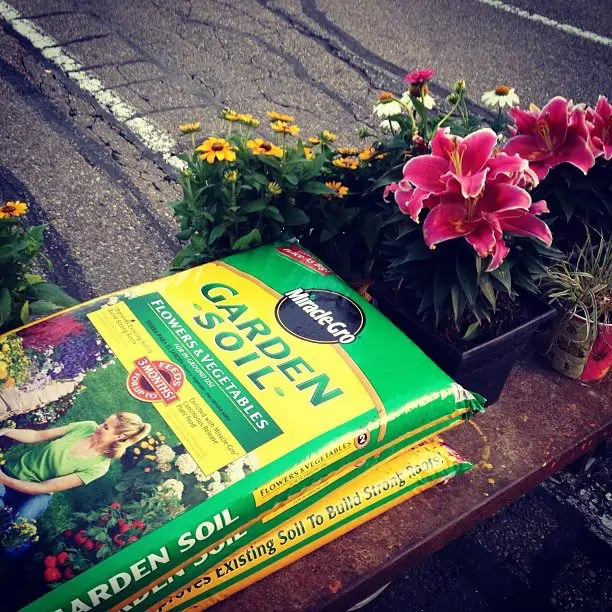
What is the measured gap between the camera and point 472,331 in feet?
5.06

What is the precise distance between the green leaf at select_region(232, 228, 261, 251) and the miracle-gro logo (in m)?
0.22

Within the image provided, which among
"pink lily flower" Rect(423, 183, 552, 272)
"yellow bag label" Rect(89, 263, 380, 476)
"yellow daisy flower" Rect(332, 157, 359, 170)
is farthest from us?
"yellow daisy flower" Rect(332, 157, 359, 170)

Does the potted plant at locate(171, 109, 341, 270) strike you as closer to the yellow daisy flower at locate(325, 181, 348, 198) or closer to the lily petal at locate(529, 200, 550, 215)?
the yellow daisy flower at locate(325, 181, 348, 198)

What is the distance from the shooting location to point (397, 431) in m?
1.32

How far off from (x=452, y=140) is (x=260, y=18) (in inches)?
177

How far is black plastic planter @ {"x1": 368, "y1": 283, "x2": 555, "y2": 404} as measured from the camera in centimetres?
150

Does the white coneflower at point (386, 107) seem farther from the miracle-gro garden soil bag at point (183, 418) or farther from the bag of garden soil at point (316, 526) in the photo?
the bag of garden soil at point (316, 526)

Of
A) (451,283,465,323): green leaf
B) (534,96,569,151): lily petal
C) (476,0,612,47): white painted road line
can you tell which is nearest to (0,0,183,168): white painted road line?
(534,96,569,151): lily petal

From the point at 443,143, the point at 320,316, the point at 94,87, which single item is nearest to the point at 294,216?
the point at 320,316

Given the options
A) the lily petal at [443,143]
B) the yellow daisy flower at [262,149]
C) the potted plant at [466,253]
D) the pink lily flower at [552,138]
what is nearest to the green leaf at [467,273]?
the potted plant at [466,253]

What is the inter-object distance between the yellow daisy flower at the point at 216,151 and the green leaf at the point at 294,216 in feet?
0.68

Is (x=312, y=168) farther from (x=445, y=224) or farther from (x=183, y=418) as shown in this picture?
(x=183, y=418)

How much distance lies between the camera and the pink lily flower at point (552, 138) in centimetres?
156

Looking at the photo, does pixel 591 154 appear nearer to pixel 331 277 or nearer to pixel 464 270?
pixel 464 270
